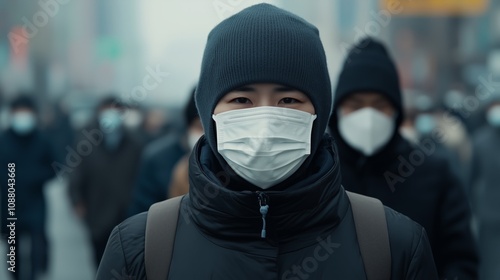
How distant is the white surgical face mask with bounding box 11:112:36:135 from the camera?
9.34m

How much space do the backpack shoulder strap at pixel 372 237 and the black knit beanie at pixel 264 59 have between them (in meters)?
0.21

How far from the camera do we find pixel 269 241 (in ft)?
7.67

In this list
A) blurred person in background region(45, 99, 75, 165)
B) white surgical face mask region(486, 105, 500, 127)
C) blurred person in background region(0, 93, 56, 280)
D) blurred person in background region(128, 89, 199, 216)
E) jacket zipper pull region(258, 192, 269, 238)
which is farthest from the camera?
blurred person in background region(45, 99, 75, 165)

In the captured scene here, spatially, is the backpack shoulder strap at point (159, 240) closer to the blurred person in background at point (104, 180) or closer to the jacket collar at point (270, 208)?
the jacket collar at point (270, 208)

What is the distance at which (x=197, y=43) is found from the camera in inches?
669

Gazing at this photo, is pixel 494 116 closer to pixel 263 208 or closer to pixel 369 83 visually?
pixel 369 83

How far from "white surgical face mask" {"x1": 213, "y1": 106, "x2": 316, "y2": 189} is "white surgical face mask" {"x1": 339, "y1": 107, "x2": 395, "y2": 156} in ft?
5.08

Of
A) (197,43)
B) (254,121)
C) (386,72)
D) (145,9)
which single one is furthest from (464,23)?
(254,121)

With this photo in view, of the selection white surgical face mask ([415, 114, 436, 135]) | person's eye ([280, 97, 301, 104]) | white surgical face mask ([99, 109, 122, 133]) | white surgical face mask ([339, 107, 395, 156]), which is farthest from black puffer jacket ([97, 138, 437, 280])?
white surgical face mask ([415, 114, 436, 135])

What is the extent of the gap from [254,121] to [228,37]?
0.25 meters

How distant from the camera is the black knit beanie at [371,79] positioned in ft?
13.6

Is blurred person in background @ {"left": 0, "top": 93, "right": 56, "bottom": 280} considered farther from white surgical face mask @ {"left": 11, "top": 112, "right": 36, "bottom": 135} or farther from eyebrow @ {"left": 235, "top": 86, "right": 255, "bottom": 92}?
eyebrow @ {"left": 235, "top": 86, "right": 255, "bottom": 92}

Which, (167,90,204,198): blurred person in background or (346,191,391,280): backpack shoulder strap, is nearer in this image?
(346,191,391,280): backpack shoulder strap

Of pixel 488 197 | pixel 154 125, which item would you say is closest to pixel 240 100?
pixel 488 197
